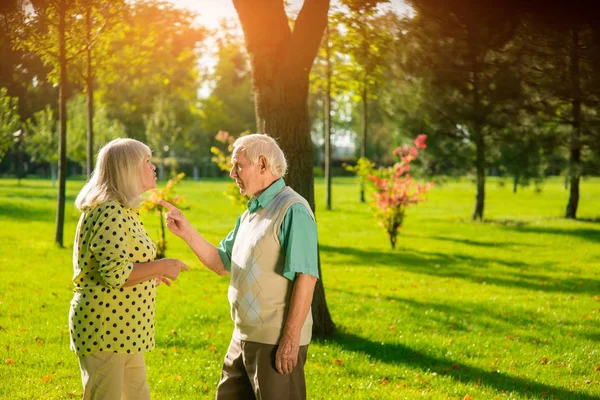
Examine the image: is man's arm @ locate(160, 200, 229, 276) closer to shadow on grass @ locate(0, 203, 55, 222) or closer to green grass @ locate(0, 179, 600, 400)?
green grass @ locate(0, 179, 600, 400)

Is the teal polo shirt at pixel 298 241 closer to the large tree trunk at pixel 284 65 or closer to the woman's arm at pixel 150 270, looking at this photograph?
the woman's arm at pixel 150 270

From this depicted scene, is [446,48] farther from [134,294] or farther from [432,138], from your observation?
[432,138]

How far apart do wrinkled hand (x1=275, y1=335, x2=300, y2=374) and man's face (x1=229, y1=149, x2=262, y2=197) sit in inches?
26.8

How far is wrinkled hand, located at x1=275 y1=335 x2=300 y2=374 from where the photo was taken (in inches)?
112

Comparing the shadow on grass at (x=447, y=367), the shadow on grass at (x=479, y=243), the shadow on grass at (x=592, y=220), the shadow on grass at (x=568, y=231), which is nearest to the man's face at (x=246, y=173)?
the shadow on grass at (x=447, y=367)

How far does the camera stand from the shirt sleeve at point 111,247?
2869mm

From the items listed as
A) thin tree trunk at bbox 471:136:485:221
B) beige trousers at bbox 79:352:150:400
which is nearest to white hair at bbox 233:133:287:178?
beige trousers at bbox 79:352:150:400

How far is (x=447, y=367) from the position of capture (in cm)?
549

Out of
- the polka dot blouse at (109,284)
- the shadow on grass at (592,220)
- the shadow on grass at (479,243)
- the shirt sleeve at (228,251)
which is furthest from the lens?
the shadow on grass at (592,220)

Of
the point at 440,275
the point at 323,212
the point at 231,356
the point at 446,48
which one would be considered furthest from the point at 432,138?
the point at 231,356

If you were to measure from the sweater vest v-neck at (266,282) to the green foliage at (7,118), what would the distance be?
5.11 meters

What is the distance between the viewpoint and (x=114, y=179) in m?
2.95

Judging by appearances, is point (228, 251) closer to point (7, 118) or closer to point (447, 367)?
point (447, 367)

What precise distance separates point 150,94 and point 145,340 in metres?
41.7
